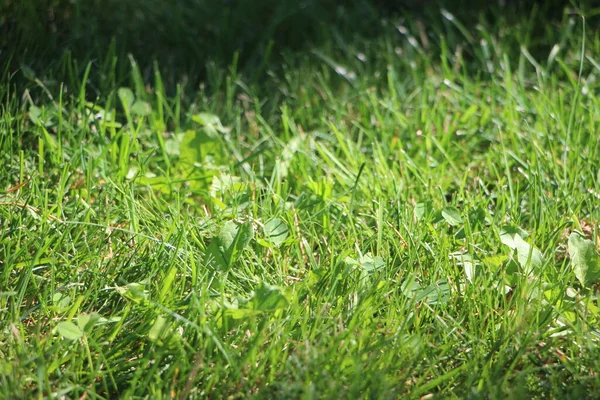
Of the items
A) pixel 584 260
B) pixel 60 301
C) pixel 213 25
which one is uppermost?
pixel 213 25

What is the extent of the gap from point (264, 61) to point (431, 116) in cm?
82

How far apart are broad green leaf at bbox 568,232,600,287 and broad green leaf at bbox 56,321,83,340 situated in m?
1.24

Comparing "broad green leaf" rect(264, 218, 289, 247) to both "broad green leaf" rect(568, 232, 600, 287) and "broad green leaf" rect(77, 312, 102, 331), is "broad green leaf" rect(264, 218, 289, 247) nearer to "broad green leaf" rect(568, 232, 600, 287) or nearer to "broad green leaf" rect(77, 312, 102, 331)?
"broad green leaf" rect(77, 312, 102, 331)

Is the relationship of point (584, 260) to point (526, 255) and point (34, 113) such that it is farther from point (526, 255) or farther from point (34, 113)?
point (34, 113)

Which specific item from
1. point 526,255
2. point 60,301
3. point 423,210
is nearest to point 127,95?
point 60,301

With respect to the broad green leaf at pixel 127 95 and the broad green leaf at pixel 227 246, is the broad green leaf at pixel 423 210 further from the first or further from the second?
the broad green leaf at pixel 127 95

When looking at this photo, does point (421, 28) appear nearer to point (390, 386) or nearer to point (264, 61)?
point (264, 61)

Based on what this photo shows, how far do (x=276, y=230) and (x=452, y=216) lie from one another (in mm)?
499

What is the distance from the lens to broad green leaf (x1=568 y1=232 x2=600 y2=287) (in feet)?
5.93

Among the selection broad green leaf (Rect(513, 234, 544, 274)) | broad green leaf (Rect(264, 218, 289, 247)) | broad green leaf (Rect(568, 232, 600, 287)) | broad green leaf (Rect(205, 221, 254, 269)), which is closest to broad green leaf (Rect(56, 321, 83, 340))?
broad green leaf (Rect(205, 221, 254, 269))

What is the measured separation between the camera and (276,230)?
1925 mm

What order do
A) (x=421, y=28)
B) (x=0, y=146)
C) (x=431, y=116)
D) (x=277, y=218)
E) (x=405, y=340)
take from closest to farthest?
(x=405, y=340) < (x=277, y=218) < (x=0, y=146) < (x=431, y=116) < (x=421, y=28)

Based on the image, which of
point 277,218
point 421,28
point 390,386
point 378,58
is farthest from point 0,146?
point 421,28

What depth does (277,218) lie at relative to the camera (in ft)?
6.46
